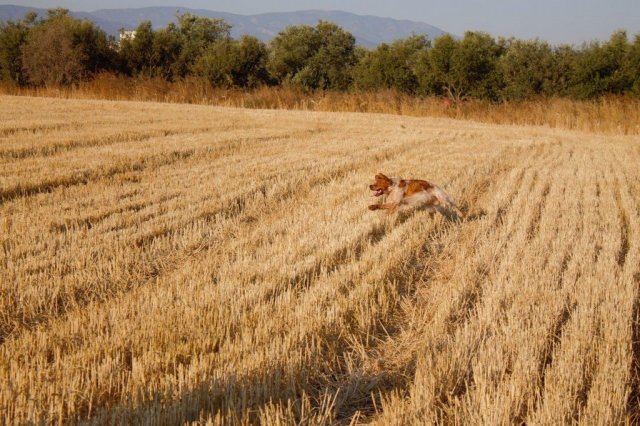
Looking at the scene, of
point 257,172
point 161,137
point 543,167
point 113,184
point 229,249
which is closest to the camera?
point 229,249

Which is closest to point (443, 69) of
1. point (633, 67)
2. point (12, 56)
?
point (633, 67)

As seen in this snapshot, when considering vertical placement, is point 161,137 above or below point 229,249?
above

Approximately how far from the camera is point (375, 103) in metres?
23.2

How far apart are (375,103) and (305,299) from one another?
20361 millimetres

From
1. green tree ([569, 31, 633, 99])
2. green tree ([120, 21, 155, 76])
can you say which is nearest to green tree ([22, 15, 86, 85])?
green tree ([120, 21, 155, 76])

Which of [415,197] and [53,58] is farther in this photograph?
[53,58]

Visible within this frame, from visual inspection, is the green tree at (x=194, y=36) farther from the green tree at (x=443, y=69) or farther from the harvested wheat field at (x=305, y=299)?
the harvested wheat field at (x=305, y=299)

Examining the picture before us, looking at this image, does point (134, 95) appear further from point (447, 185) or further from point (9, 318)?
point (9, 318)

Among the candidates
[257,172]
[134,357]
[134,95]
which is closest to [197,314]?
[134,357]

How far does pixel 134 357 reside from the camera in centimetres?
285

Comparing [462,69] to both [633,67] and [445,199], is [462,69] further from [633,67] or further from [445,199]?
[445,199]

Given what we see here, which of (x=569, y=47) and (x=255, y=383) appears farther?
(x=569, y=47)

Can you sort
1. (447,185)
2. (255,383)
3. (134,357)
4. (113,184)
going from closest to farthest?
(255,383) < (134,357) < (113,184) < (447,185)

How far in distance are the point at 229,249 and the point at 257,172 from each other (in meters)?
3.75
